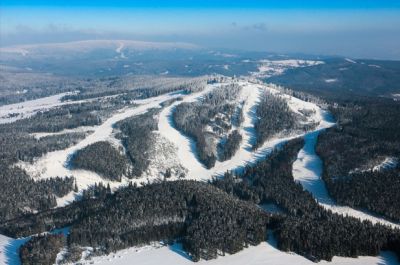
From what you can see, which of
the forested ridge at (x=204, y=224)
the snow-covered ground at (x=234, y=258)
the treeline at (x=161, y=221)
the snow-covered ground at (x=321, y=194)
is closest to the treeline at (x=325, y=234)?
the forested ridge at (x=204, y=224)

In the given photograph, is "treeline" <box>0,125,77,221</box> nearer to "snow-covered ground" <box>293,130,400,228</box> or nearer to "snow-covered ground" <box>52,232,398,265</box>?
"snow-covered ground" <box>52,232,398,265</box>

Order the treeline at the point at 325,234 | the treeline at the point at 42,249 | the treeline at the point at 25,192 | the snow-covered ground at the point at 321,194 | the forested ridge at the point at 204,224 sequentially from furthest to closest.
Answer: the treeline at the point at 25,192 < the snow-covered ground at the point at 321,194 < the forested ridge at the point at 204,224 < the treeline at the point at 325,234 < the treeline at the point at 42,249

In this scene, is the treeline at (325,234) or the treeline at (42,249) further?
the treeline at (325,234)

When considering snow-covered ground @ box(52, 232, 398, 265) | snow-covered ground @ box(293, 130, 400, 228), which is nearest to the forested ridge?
snow-covered ground @ box(52, 232, 398, 265)

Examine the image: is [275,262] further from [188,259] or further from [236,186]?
[236,186]

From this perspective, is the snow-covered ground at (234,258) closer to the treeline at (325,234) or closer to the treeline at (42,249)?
the treeline at (325,234)

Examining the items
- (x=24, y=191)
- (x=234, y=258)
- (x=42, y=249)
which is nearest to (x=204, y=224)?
(x=234, y=258)

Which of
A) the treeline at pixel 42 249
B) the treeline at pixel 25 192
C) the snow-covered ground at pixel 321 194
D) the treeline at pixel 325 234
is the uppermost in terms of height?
the treeline at pixel 325 234
